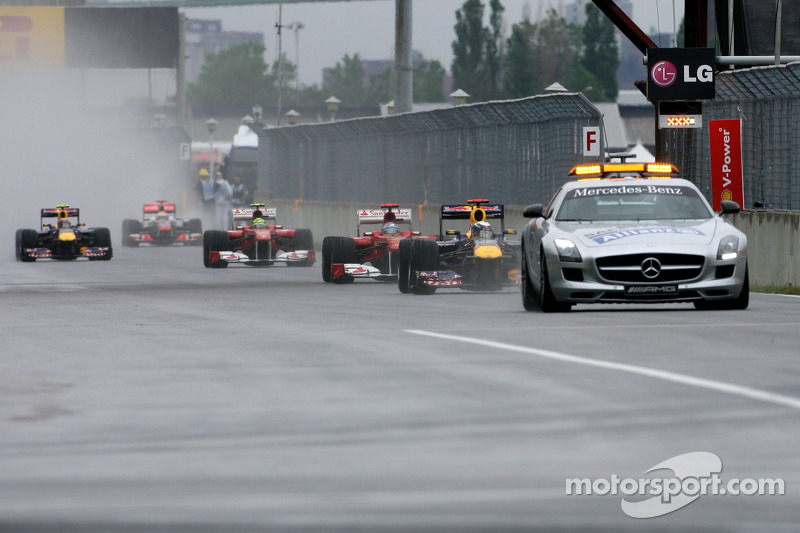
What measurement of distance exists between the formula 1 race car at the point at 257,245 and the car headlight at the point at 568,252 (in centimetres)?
1479

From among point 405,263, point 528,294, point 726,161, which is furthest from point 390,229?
point 528,294

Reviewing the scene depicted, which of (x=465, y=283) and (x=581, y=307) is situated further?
(x=465, y=283)

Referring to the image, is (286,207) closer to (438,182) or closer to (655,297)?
(438,182)

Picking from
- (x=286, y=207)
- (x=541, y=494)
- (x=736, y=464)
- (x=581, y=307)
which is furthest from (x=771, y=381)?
(x=286, y=207)

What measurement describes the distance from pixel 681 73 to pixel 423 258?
16.5 ft

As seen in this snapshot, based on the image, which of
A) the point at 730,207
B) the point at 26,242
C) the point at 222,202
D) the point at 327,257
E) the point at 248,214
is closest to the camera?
the point at 730,207

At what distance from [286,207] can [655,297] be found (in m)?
36.1

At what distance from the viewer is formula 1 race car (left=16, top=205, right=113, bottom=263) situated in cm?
3312

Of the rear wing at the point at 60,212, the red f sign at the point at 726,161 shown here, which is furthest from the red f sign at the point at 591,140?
the rear wing at the point at 60,212

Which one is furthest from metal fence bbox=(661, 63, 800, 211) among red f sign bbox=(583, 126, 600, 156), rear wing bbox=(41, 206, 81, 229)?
rear wing bbox=(41, 206, 81, 229)

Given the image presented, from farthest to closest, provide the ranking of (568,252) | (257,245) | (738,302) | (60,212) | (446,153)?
(446,153) < (60,212) < (257,245) < (738,302) < (568,252)

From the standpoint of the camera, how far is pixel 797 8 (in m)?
39.2

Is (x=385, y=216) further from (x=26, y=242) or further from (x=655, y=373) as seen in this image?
(x=655, y=373)

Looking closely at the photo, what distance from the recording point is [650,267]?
14602mm
